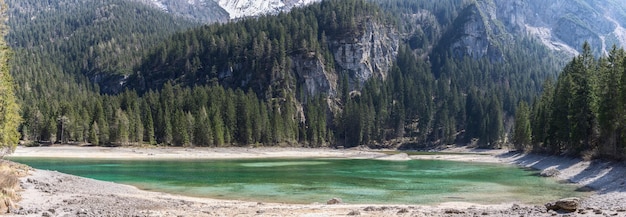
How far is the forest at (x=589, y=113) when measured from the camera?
55.1 m

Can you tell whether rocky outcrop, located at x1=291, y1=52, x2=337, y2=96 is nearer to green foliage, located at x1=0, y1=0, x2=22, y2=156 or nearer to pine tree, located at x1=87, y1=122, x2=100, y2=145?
pine tree, located at x1=87, y1=122, x2=100, y2=145

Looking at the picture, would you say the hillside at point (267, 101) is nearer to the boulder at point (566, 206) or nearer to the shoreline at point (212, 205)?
the shoreline at point (212, 205)

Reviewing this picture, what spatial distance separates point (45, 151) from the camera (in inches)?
3787

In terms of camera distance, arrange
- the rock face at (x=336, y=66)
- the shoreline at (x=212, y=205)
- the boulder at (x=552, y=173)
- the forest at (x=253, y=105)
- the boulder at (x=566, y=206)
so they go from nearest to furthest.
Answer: the boulder at (x=566, y=206) → the shoreline at (x=212, y=205) → the boulder at (x=552, y=173) → the forest at (x=253, y=105) → the rock face at (x=336, y=66)

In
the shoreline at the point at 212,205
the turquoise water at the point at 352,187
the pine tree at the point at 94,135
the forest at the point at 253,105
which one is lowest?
the turquoise water at the point at 352,187

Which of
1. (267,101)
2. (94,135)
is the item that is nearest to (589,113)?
(94,135)

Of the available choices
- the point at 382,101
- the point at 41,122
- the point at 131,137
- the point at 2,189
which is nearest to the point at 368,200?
the point at 2,189

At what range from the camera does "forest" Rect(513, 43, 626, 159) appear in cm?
5506

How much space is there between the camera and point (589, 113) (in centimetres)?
6444

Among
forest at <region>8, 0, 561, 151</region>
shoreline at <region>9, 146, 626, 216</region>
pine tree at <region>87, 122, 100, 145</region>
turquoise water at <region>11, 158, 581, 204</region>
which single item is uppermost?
forest at <region>8, 0, 561, 151</region>

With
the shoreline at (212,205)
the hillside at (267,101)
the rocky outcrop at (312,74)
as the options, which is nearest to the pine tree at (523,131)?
the hillside at (267,101)

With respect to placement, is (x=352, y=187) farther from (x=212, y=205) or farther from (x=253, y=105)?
(x=253, y=105)

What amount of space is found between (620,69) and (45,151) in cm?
9639

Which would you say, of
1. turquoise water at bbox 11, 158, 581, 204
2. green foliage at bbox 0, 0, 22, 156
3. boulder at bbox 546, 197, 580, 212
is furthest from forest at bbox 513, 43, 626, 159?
green foliage at bbox 0, 0, 22, 156
